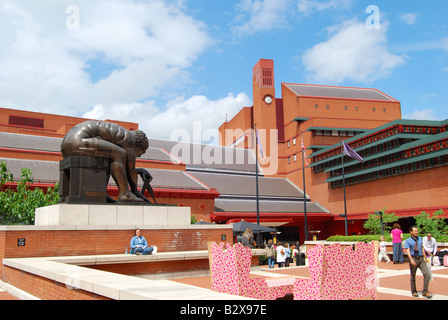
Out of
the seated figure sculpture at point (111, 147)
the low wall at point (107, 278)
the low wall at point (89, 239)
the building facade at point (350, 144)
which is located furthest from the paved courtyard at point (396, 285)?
the building facade at point (350, 144)

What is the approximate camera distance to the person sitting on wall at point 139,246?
11.6 metres

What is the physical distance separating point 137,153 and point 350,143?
3478 cm

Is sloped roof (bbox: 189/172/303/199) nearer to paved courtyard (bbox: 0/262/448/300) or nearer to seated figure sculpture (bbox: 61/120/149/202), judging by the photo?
seated figure sculpture (bbox: 61/120/149/202)

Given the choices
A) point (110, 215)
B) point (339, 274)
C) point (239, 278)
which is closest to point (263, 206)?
point (110, 215)

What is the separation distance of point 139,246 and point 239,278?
17.6ft

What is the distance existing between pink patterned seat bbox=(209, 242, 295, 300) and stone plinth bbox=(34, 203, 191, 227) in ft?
19.4

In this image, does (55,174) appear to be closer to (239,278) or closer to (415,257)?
(239,278)

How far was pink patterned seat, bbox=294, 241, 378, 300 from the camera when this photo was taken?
6818 millimetres

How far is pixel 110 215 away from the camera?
42.5 ft

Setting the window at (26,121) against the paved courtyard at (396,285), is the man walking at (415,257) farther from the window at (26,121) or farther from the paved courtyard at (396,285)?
the window at (26,121)

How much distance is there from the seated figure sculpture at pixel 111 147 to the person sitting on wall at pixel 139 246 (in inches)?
87.0

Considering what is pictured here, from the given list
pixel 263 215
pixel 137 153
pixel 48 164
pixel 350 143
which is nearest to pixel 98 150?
pixel 137 153

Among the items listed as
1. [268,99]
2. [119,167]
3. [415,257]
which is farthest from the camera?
[268,99]

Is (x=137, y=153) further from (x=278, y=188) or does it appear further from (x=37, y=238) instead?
(x=278, y=188)
